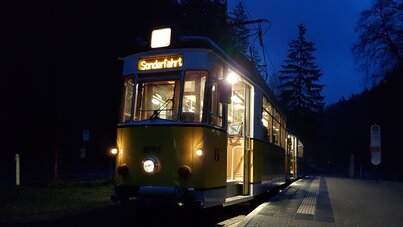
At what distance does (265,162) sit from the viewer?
12648 mm

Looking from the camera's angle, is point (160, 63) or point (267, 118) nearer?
point (160, 63)

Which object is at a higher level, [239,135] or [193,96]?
[193,96]

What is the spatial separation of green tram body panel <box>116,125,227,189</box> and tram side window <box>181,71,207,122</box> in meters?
0.24

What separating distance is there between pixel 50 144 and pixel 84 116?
57.7 feet

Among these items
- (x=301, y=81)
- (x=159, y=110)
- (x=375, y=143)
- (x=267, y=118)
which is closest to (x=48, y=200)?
(x=159, y=110)

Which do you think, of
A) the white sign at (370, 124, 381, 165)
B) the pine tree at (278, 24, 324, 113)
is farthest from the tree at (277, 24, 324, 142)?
the white sign at (370, 124, 381, 165)

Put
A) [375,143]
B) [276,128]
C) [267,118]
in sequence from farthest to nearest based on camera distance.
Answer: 1. [375,143]
2. [276,128]
3. [267,118]

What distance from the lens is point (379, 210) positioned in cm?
1166

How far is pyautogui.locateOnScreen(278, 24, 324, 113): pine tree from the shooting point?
214 feet

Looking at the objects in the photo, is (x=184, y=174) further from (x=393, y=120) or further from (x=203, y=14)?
(x=393, y=120)

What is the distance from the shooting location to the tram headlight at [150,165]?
845 centimetres

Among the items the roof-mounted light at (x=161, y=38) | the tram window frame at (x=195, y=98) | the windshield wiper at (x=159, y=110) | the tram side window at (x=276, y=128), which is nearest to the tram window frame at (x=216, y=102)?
the tram window frame at (x=195, y=98)

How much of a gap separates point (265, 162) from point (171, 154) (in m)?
4.86

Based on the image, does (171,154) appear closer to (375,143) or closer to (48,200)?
(48,200)
